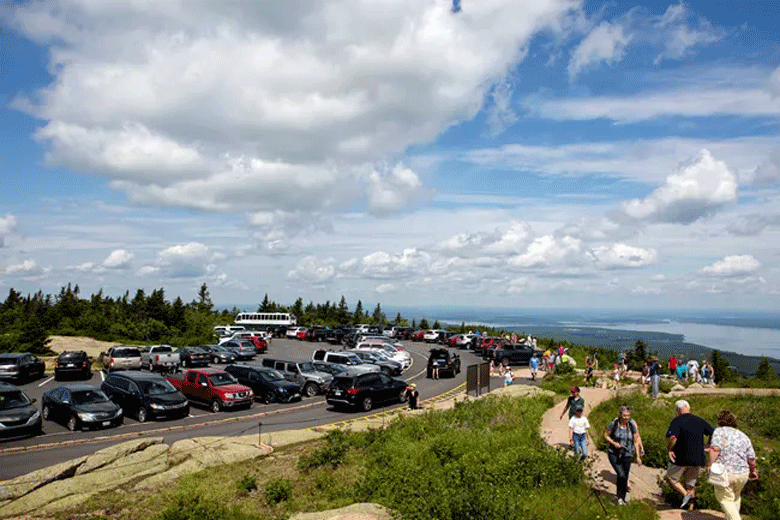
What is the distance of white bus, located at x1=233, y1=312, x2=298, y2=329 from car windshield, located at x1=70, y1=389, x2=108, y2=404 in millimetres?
54010

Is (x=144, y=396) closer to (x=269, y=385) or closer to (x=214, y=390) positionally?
(x=214, y=390)

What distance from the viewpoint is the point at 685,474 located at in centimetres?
903

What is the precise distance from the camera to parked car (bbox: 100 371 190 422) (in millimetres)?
20562

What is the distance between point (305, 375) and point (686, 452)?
22253 mm

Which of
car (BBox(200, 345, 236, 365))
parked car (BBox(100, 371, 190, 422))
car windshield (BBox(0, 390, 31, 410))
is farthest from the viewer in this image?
car (BBox(200, 345, 236, 365))

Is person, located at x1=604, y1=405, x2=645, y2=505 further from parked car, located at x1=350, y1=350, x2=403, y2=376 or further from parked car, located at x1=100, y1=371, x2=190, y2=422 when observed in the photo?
parked car, located at x1=350, y1=350, x2=403, y2=376

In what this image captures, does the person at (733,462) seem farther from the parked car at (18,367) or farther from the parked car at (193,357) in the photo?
the parked car at (193,357)

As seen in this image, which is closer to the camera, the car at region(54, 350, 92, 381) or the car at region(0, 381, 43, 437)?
the car at region(0, 381, 43, 437)

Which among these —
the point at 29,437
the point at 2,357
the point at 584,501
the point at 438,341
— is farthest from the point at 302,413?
the point at 438,341

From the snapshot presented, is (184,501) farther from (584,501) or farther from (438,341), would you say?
(438,341)

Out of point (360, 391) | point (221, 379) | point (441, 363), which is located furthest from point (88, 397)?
point (441, 363)

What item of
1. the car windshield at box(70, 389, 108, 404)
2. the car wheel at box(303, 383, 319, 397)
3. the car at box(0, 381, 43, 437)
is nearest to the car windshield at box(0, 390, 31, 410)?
the car at box(0, 381, 43, 437)

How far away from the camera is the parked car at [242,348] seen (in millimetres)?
43688

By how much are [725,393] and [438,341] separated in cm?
3941
